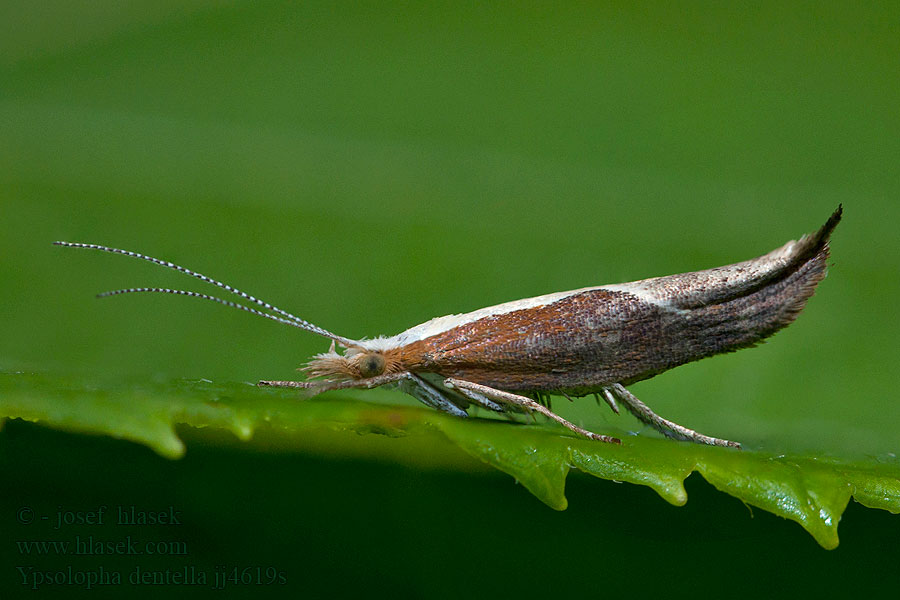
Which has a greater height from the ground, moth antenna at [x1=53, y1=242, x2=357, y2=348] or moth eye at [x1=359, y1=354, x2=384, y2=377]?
moth antenna at [x1=53, y1=242, x2=357, y2=348]

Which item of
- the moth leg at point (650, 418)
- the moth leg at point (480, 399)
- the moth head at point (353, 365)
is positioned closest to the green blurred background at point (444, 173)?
the moth leg at point (650, 418)

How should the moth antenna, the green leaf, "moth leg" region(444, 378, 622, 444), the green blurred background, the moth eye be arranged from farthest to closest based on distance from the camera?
the green blurred background
the moth eye
"moth leg" region(444, 378, 622, 444)
the moth antenna
the green leaf

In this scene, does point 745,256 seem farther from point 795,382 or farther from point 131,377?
point 131,377

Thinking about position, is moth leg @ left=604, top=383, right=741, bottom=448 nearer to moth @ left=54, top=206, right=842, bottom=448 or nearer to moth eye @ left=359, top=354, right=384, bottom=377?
moth @ left=54, top=206, right=842, bottom=448

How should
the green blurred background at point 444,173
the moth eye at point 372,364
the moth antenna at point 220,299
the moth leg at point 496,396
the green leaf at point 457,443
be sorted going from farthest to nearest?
the green blurred background at point 444,173 → the moth eye at point 372,364 → the moth leg at point 496,396 → the moth antenna at point 220,299 → the green leaf at point 457,443

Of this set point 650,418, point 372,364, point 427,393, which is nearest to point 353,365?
point 372,364

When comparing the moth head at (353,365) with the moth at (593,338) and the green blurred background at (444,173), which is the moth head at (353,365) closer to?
the moth at (593,338)

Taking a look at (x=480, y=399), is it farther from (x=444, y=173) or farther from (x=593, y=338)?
(x=444, y=173)

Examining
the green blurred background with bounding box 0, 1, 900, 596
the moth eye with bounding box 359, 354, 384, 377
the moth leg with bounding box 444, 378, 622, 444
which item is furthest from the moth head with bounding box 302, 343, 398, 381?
the green blurred background with bounding box 0, 1, 900, 596
